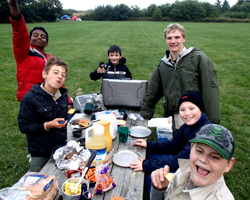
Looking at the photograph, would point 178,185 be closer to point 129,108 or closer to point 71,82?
point 129,108

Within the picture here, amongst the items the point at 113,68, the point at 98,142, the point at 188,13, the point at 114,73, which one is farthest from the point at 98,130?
the point at 188,13

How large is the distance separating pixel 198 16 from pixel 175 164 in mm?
65272

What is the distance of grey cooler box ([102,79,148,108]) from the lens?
275 cm

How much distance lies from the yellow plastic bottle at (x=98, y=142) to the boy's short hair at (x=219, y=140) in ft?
2.99

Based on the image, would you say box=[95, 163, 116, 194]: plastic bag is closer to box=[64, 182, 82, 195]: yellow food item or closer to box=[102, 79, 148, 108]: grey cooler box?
box=[64, 182, 82, 195]: yellow food item

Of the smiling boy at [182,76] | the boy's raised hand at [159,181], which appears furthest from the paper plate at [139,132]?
the boy's raised hand at [159,181]

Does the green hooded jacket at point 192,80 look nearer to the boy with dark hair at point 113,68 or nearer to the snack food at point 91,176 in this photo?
the boy with dark hair at point 113,68

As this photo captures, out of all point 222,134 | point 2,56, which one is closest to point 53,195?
point 222,134

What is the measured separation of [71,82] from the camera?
655 centimetres

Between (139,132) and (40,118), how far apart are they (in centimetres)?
116

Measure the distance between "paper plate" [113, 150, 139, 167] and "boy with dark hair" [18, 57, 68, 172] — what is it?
635mm

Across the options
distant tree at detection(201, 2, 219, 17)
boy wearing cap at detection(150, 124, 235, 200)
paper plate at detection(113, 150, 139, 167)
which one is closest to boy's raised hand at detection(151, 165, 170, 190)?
boy wearing cap at detection(150, 124, 235, 200)

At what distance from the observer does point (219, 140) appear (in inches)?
39.7

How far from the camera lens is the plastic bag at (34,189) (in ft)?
4.21
